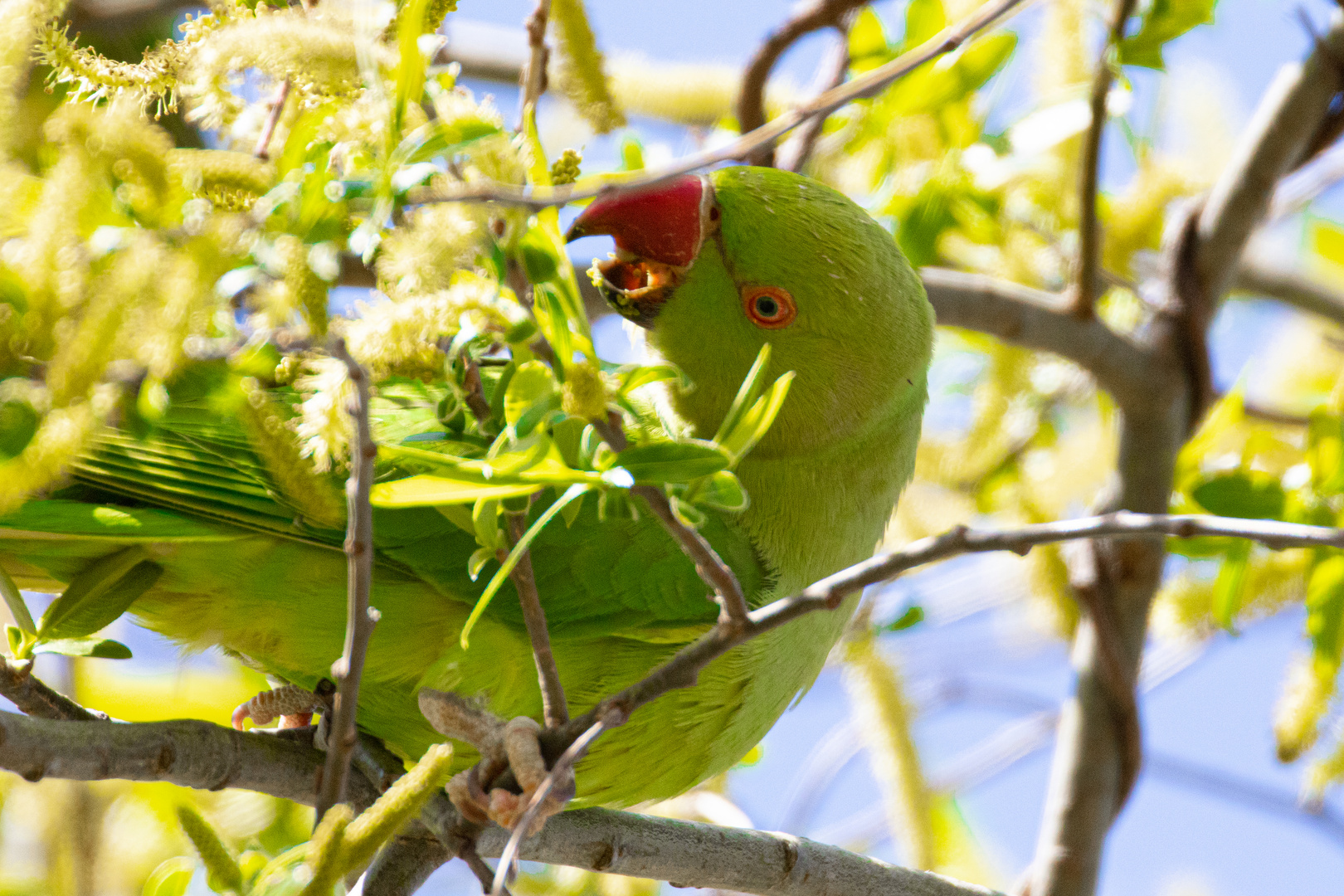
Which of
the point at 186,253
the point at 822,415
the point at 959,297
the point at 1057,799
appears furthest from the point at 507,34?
the point at 186,253

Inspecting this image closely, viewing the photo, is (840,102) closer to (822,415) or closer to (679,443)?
(679,443)

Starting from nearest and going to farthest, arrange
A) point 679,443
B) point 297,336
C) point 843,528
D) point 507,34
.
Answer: point 297,336 → point 679,443 → point 843,528 → point 507,34

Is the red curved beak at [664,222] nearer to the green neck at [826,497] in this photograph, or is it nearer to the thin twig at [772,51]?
the green neck at [826,497]

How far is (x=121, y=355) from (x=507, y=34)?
3.53 m

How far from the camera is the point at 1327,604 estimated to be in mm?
2039

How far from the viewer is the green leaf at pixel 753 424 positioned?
1.09 meters

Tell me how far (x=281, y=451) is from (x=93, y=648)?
931 mm

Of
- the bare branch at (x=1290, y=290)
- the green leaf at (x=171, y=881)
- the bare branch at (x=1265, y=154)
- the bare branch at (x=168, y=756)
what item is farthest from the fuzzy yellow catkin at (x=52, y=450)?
the bare branch at (x=1290, y=290)

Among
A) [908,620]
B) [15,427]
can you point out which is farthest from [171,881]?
[908,620]

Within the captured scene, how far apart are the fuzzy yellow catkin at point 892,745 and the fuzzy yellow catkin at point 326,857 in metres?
1.89

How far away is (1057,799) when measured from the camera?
246cm

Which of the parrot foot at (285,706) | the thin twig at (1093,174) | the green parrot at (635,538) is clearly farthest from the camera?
the thin twig at (1093,174)

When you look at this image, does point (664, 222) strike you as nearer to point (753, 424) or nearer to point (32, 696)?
point (753, 424)

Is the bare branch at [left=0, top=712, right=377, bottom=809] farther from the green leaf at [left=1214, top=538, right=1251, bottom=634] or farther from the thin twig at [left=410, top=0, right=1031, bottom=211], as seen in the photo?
the green leaf at [left=1214, top=538, right=1251, bottom=634]
